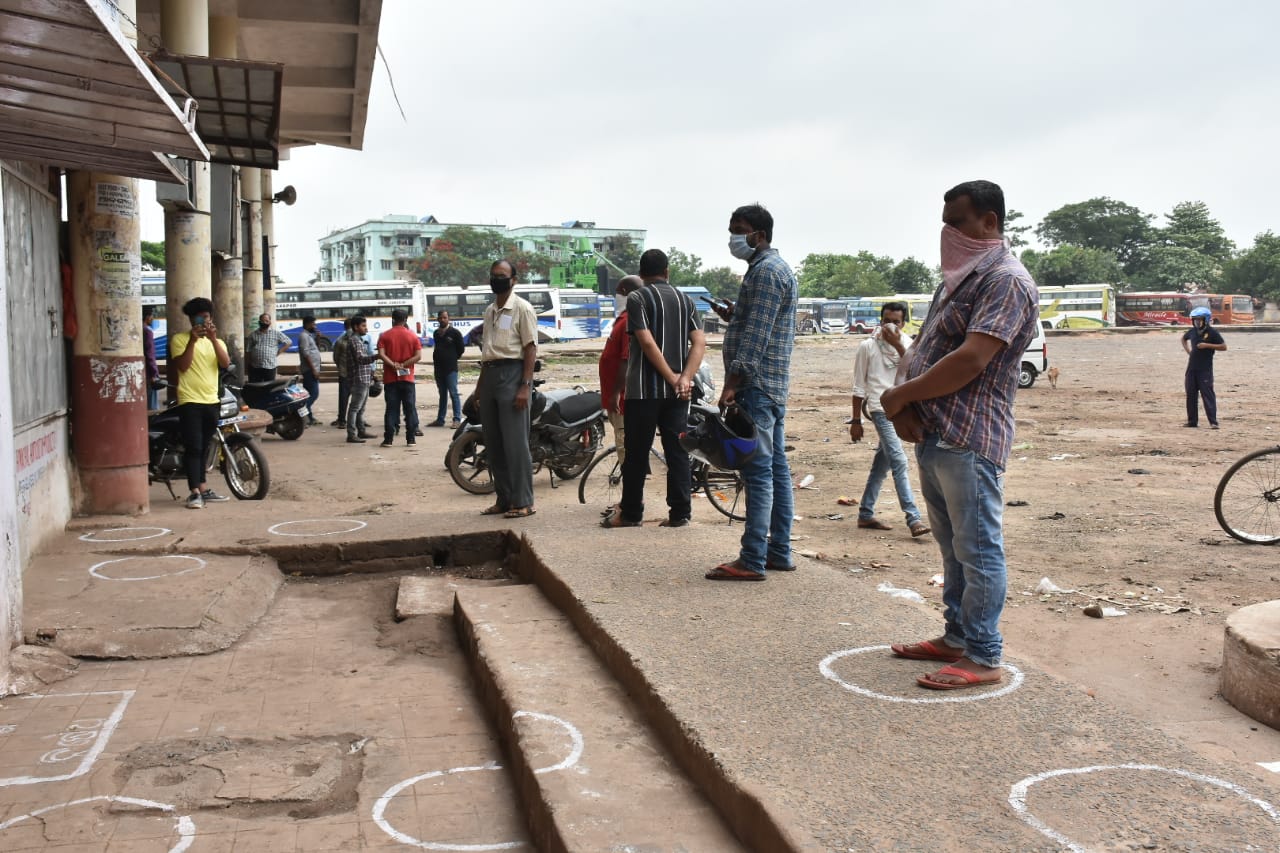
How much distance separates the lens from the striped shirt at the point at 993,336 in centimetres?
336

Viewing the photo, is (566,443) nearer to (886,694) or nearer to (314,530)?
(314,530)

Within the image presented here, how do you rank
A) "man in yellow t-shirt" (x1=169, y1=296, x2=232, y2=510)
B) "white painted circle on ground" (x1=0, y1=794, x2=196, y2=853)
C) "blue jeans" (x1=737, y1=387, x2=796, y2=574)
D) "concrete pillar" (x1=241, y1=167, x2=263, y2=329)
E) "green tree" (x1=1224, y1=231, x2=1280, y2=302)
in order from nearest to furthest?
"white painted circle on ground" (x1=0, y1=794, x2=196, y2=853)
"blue jeans" (x1=737, y1=387, x2=796, y2=574)
"man in yellow t-shirt" (x1=169, y1=296, x2=232, y2=510)
"concrete pillar" (x1=241, y1=167, x2=263, y2=329)
"green tree" (x1=1224, y1=231, x2=1280, y2=302)

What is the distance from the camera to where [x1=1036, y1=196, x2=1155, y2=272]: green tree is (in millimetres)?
92562

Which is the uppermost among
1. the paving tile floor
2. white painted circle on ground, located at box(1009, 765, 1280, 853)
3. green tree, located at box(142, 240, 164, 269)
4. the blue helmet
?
green tree, located at box(142, 240, 164, 269)

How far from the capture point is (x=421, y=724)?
4.11 m

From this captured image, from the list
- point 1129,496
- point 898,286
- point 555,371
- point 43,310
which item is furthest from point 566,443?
point 898,286

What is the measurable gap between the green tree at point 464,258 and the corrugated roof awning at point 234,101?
2856 inches

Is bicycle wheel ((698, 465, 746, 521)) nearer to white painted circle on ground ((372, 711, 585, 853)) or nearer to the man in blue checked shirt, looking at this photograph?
the man in blue checked shirt

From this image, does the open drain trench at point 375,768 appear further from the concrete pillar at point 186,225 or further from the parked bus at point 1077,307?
the parked bus at point 1077,307

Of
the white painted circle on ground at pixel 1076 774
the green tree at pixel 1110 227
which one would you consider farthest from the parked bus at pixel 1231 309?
the white painted circle on ground at pixel 1076 774

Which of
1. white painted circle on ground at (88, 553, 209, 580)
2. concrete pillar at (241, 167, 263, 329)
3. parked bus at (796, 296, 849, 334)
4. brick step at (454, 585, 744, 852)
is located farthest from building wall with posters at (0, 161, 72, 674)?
parked bus at (796, 296, 849, 334)

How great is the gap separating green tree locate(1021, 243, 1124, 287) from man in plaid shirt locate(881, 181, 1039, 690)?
3196 inches

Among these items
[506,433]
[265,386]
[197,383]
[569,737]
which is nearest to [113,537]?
[197,383]

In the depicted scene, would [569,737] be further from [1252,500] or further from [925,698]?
[1252,500]
